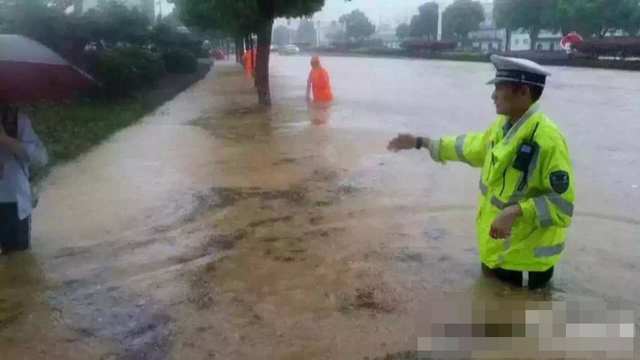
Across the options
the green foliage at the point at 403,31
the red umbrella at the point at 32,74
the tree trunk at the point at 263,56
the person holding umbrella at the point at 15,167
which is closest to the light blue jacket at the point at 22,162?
the person holding umbrella at the point at 15,167

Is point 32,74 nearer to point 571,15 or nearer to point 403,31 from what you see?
point 571,15

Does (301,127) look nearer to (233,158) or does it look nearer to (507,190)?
(233,158)

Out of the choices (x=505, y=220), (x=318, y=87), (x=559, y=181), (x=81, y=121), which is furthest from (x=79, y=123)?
(x=559, y=181)

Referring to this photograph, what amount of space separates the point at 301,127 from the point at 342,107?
13.0 ft

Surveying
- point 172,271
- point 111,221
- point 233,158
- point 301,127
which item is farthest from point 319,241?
point 301,127

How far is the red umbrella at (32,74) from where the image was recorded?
4641mm

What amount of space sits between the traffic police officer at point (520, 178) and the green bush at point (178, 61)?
2224 cm

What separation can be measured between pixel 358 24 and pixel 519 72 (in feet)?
305

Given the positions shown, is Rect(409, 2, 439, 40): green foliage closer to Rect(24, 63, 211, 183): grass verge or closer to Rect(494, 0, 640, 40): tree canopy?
Rect(494, 0, 640, 40): tree canopy

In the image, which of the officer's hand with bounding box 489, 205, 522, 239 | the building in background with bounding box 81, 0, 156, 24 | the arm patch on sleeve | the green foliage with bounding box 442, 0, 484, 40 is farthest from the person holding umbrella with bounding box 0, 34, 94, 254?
the green foliage with bounding box 442, 0, 484, 40

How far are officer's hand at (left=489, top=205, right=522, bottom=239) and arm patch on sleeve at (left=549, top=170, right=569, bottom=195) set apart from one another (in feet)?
0.70

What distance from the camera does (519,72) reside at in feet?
13.4

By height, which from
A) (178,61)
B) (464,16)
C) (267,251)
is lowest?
(267,251)

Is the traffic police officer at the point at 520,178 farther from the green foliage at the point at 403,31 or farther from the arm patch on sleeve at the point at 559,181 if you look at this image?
the green foliage at the point at 403,31
